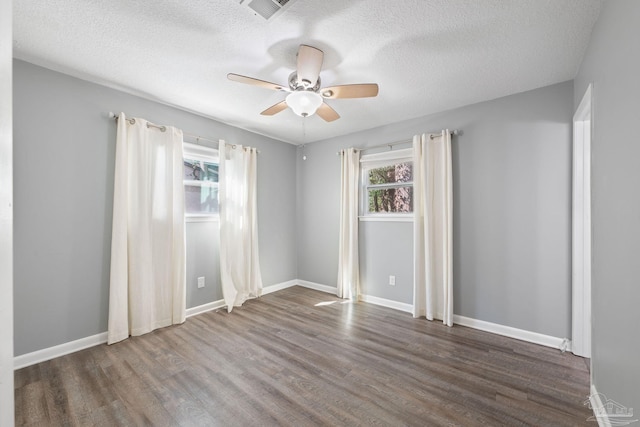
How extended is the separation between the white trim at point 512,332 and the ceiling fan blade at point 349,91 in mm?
2652

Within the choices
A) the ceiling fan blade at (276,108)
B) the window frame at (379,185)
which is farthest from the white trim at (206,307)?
the ceiling fan blade at (276,108)

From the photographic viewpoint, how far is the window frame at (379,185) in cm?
353

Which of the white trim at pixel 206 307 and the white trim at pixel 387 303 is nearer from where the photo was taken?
the white trim at pixel 206 307

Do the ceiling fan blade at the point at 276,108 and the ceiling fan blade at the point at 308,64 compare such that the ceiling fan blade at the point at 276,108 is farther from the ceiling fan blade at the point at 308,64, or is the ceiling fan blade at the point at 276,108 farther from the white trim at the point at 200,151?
the white trim at the point at 200,151

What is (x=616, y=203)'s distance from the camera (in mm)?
1368

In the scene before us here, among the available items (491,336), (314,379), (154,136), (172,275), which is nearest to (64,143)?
(154,136)

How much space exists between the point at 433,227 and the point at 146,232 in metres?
3.25

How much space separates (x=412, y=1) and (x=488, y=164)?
78.0 inches

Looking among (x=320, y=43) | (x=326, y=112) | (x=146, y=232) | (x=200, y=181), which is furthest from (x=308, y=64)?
(x=146, y=232)

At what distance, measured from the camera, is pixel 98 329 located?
255 centimetres

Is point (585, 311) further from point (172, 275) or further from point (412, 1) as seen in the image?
point (172, 275)

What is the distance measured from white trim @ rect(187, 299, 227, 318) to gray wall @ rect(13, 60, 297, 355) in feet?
2.82

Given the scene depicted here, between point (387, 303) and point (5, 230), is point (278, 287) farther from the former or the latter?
point (5, 230)

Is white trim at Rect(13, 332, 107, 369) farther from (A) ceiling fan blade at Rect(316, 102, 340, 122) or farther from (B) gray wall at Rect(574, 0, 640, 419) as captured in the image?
(B) gray wall at Rect(574, 0, 640, 419)
